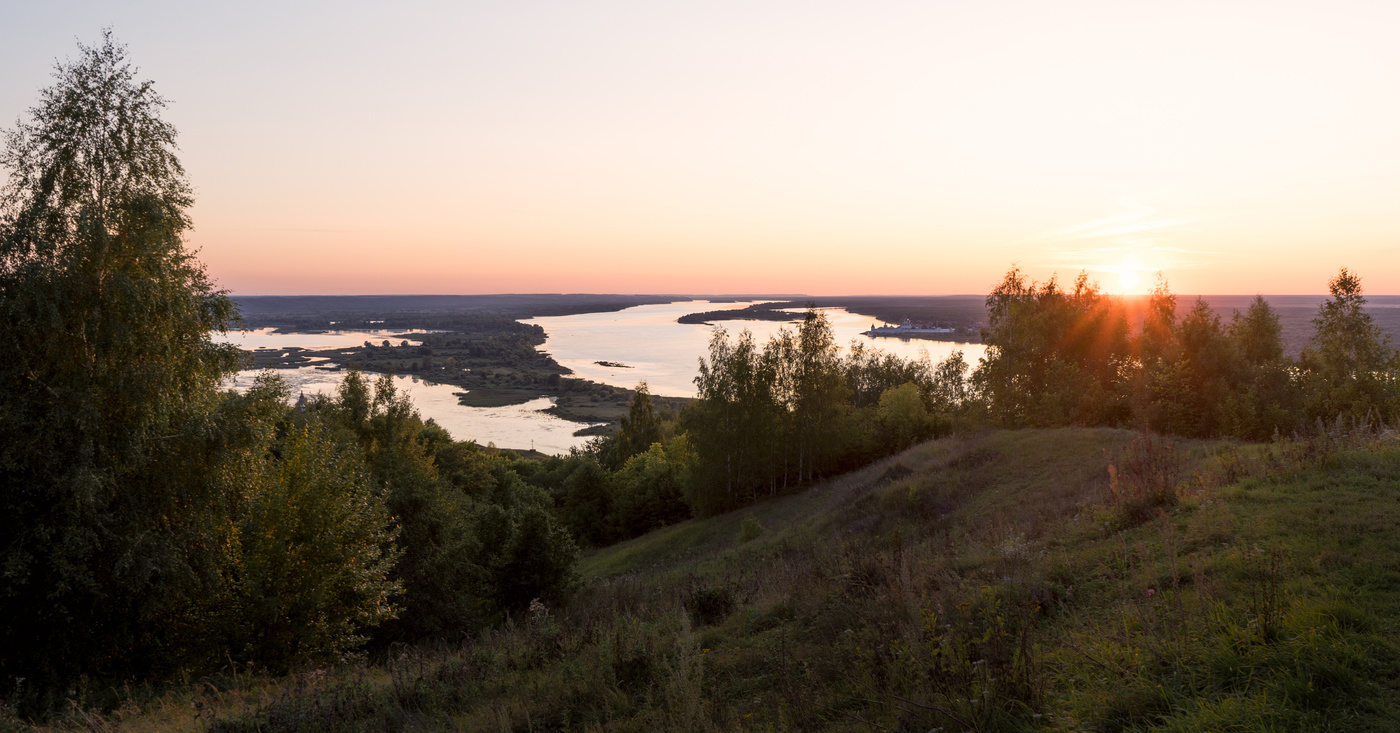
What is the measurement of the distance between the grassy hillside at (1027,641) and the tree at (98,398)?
2.66 m

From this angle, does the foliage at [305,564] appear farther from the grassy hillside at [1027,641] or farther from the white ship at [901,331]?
the white ship at [901,331]

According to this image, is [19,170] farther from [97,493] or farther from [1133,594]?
[1133,594]

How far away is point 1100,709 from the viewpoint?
4141mm

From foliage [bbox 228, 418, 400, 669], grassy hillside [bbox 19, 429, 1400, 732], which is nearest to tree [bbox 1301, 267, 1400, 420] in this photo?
grassy hillside [bbox 19, 429, 1400, 732]

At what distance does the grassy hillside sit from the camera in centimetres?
420

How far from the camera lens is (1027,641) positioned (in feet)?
15.3

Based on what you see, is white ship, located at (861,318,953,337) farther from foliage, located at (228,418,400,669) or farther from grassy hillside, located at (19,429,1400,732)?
grassy hillside, located at (19,429,1400,732)

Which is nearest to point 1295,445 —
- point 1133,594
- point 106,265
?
point 1133,594

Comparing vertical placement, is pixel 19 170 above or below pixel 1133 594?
above

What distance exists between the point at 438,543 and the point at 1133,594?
952 inches

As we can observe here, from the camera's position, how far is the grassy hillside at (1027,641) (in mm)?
4203

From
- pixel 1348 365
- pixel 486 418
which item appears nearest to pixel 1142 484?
pixel 1348 365

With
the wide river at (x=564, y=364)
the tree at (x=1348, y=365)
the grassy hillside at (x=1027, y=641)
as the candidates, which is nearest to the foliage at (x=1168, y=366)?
the tree at (x=1348, y=365)

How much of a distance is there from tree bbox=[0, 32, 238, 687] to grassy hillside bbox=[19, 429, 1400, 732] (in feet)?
8.73
